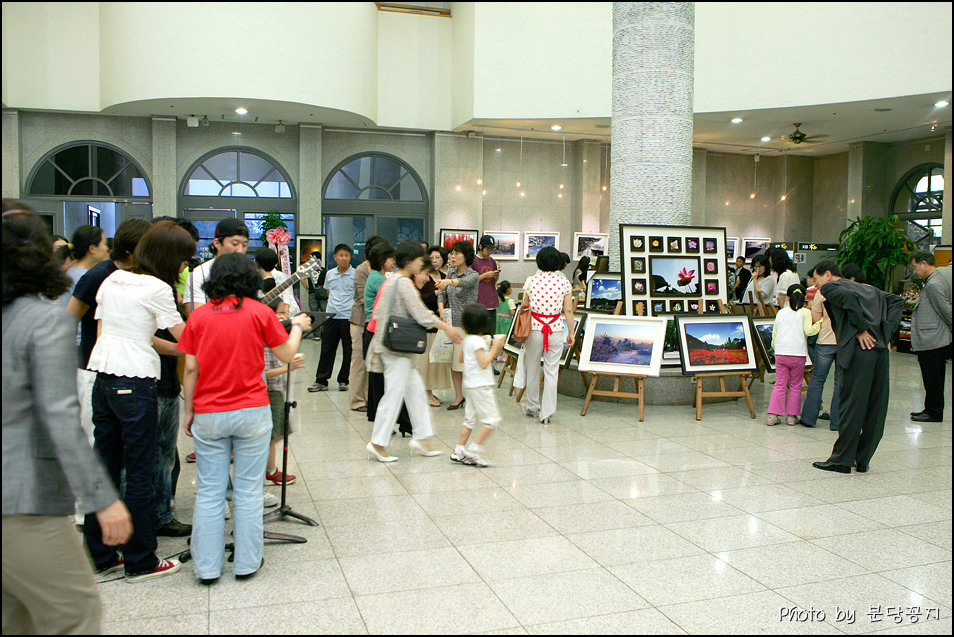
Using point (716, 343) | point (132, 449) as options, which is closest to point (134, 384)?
point (132, 449)

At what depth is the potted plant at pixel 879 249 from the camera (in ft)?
46.3

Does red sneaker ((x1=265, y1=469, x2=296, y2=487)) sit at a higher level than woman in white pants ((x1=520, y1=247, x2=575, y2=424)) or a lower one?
lower

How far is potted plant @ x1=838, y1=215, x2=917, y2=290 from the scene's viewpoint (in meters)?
14.1

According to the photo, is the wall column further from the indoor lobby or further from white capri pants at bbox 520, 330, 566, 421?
white capri pants at bbox 520, 330, 566, 421

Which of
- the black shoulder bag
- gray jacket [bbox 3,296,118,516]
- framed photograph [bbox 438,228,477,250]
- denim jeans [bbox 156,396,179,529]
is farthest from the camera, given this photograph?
framed photograph [bbox 438,228,477,250]

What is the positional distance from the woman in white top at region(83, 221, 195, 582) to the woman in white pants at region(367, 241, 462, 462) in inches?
81.9

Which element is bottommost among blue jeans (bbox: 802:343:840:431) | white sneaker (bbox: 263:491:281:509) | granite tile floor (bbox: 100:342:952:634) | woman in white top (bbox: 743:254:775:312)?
granite tile floor (bbox: 100:342:952:634)

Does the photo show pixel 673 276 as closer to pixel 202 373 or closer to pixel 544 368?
pixel 544 368

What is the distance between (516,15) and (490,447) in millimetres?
11312

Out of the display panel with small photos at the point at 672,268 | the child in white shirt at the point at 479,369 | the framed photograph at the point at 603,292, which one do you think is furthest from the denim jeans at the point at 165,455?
the framed photograph at the point at 603,292

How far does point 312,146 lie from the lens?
54.1ft

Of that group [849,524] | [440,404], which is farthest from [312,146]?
[849,524]

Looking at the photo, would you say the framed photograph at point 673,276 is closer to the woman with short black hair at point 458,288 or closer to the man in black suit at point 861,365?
the woman with short black hair at point 458,288

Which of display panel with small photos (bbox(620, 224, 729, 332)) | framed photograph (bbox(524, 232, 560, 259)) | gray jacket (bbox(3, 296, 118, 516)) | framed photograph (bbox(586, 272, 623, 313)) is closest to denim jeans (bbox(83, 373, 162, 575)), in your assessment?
gray jacket (bbox(3, 296, 118, 516))
